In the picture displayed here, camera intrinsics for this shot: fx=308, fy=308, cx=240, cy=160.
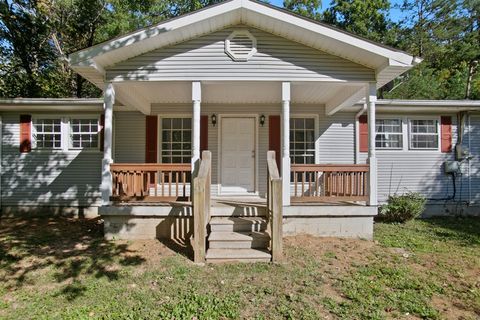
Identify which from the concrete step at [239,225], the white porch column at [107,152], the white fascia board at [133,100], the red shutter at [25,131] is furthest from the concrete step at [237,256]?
the red shutter at [25,131]

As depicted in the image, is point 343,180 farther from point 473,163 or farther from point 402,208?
point 473,163

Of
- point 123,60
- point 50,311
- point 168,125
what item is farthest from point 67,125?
point 50,311

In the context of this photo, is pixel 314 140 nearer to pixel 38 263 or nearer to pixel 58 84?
pixel 38 263

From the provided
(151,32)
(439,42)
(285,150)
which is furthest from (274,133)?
(439,42)

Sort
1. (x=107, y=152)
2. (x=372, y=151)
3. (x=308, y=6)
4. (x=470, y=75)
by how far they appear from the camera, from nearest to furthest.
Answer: (x=107, y=152), (x=372, y=151), (x=470, y=75), (x=308, y=6)

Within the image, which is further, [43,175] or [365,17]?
[365,17]

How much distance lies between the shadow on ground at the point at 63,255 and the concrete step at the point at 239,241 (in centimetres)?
111

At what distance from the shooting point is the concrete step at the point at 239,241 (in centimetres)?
479

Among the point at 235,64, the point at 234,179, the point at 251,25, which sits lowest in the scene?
the point at 234,179

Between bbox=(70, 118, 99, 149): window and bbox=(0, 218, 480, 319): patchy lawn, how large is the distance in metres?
2.99

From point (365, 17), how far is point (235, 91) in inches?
541

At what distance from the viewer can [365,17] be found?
55.2 ft

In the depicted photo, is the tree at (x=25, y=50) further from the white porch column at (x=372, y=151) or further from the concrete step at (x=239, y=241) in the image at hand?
the white porch column at (x=372, y=151)

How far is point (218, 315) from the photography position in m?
3.17
